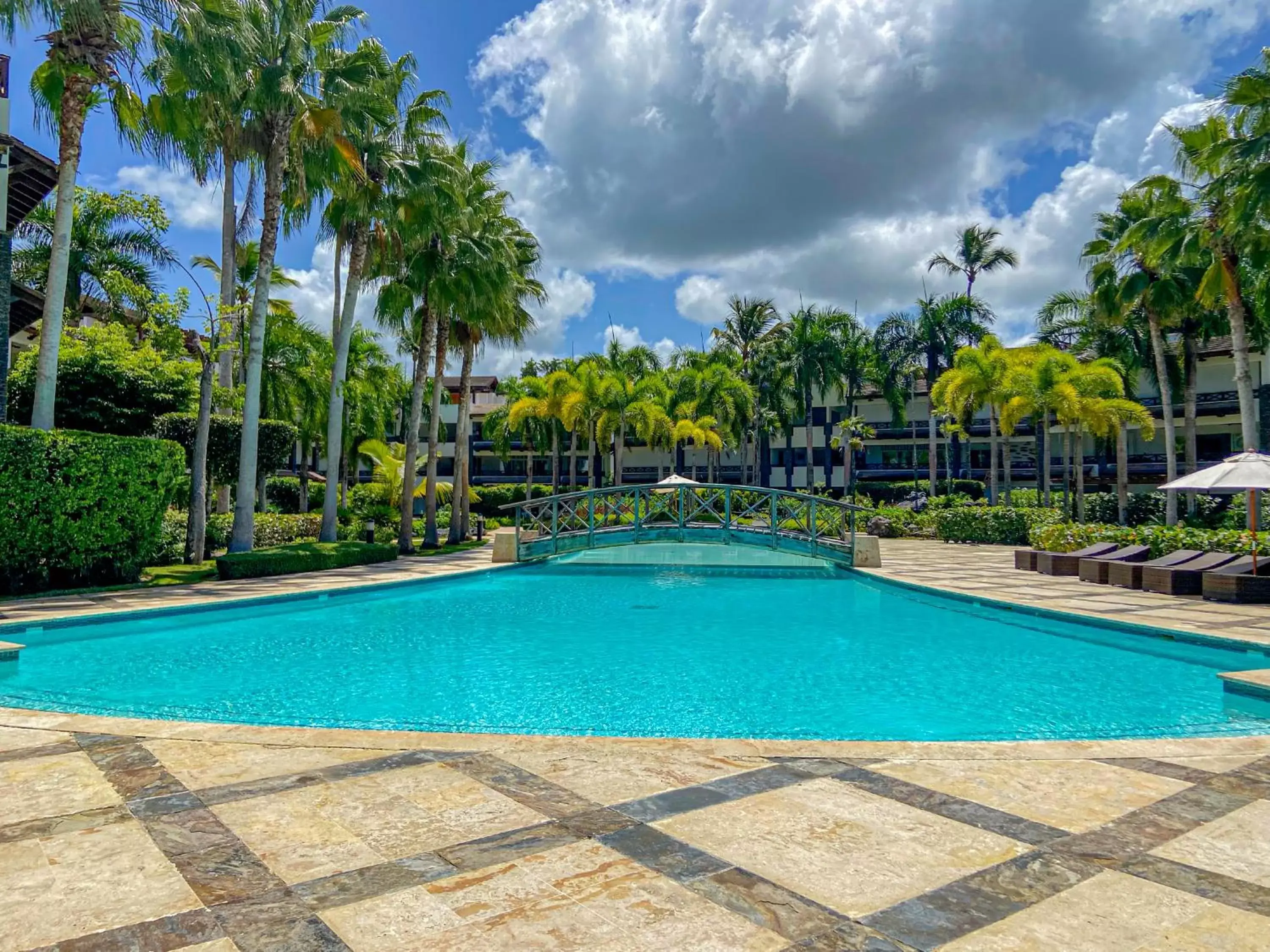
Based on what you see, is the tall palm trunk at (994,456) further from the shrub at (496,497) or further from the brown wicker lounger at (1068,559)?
the shrub at (496,497)

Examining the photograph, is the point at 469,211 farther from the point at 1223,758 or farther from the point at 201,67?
the point at 1223,758

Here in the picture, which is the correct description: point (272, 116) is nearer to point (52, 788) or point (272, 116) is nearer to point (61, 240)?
point (61, 240)

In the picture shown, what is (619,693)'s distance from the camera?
8.88 metres

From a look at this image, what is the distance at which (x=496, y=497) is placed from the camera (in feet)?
162

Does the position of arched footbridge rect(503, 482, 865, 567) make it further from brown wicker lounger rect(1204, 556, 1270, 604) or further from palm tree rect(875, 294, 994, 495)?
palm tree rect(875, 294, 994, 495)

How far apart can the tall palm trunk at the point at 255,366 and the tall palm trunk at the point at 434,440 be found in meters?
7.59

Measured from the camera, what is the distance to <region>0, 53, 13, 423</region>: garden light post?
16.3 meters

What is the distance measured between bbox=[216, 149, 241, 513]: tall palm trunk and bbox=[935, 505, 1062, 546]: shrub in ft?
84.5

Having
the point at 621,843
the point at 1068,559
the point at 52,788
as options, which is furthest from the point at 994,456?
the point at 52,788

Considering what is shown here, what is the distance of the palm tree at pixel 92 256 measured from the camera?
80.7 ft

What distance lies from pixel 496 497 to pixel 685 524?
2880 centimetres

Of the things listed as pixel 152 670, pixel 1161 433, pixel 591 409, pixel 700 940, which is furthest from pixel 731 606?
pixel 1161 433

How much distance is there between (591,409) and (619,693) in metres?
30.5

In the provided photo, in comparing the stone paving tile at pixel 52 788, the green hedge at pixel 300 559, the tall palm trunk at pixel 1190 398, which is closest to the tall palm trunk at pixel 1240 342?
the tall palm trunk at pixel 1190 398
